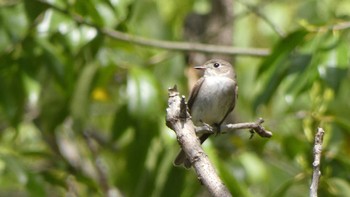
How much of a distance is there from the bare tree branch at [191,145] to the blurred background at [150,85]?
74.9 inches

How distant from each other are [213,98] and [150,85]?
1.42 ft

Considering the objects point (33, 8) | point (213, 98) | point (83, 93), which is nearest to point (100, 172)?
point (83, 93)

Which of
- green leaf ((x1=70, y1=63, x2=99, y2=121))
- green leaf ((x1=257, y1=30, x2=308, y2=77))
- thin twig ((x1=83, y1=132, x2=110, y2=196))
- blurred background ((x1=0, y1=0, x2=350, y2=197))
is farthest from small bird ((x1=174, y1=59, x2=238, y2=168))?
thin twig ((x1=83, y1=132, x2=110, y2=196))

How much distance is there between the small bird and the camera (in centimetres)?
514

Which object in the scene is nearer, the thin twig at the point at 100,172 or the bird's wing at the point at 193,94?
the bird's wing at the point at 193,94

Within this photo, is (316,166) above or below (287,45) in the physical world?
below

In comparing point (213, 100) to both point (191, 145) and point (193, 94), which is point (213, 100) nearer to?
point (193, 94)

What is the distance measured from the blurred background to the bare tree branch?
1.90 metres

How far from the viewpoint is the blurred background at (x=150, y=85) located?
5.08m

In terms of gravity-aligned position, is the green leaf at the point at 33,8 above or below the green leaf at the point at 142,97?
above

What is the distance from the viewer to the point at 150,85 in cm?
546

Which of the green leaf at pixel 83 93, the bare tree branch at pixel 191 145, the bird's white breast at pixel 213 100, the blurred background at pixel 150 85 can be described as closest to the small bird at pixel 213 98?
the bird's white breast at pixel 213 100

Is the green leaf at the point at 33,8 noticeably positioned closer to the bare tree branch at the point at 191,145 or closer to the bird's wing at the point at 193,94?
the bird's wing at the point at 193,94

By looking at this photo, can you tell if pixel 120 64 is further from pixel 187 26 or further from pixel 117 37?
pixel 187 26
